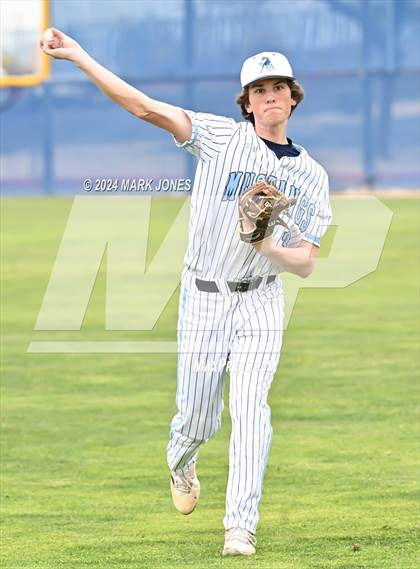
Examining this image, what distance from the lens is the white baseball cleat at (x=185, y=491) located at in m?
7.01

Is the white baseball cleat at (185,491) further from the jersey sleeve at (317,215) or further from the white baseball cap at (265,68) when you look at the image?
the white baseball cap at (265,68)

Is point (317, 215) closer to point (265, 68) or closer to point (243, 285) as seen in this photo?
point (243, 285)

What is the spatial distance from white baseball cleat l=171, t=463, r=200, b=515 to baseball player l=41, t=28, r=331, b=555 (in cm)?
31

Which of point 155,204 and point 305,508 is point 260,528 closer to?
point 305,508

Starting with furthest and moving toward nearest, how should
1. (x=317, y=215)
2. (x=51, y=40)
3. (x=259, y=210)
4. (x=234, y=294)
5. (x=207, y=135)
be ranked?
(x=317, y=215) → (x=234, y=294) → (x=207, y=135) → (x=259, y=210) → (x=51, y=40)

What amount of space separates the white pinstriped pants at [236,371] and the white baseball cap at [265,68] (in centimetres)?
89

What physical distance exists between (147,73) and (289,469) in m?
21.6

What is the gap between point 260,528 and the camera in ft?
22.7

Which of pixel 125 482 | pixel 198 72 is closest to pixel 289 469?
pixel 125 482

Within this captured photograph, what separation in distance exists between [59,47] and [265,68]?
986 millimetres

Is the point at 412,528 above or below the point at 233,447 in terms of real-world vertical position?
below
